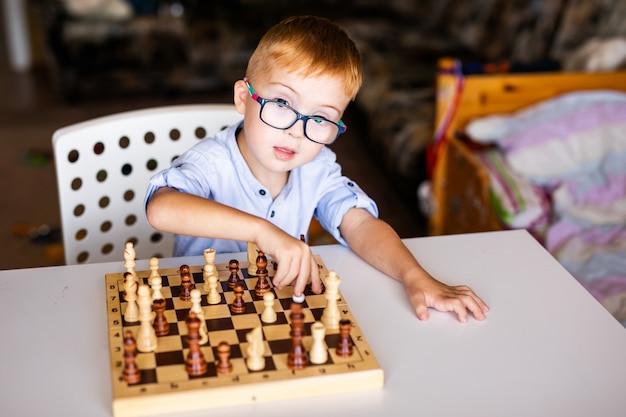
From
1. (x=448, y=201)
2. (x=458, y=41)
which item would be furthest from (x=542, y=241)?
(x=458, y=41)

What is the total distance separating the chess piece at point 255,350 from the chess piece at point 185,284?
0.18m

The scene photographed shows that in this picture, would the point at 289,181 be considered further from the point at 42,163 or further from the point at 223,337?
the point at 42,163

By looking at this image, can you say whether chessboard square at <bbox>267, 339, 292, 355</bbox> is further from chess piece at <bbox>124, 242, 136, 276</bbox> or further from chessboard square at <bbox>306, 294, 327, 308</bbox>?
chess piece at <bbox>124, 242, 136, 276</bbox>

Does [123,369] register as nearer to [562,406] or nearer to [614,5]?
[562,406]

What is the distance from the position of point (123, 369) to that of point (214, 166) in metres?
0.52

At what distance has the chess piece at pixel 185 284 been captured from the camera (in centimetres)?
104

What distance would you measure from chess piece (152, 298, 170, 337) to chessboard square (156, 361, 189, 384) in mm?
75

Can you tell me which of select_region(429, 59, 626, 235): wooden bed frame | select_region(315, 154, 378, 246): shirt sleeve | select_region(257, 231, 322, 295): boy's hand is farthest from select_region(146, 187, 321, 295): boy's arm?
select_region(429, 59, 626, 235): wooden bed frame

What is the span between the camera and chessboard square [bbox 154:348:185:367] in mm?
884

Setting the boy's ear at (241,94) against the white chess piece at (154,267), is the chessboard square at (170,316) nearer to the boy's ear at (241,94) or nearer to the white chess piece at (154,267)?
the white chess piece at (154,267)

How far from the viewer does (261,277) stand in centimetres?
107

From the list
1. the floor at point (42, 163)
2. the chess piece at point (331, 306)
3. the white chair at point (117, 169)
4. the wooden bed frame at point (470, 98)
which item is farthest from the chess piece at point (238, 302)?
the floor at point (42, 163)

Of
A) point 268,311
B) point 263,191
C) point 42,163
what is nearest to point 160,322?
point 268,311

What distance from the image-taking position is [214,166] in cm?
131
